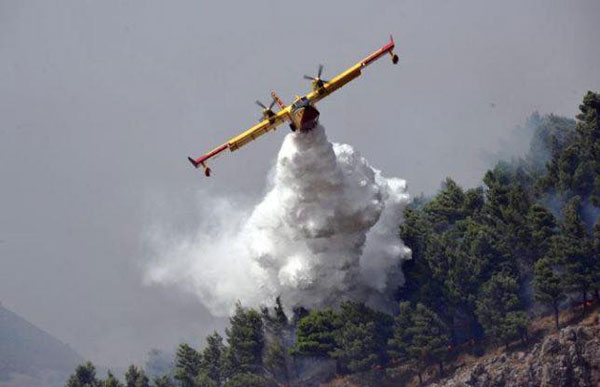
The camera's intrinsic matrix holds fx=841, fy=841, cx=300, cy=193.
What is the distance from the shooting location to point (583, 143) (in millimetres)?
93062

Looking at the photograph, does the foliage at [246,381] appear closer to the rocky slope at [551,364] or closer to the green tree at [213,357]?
the green tree at [213,357]

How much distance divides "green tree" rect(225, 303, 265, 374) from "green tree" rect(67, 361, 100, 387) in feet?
64.3

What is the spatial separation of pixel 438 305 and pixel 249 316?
21.3 metres

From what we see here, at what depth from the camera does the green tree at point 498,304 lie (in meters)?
81.2

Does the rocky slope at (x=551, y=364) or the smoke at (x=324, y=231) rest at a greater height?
the smoke at (x=324, y=231)

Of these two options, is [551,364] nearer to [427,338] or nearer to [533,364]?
[533,364]

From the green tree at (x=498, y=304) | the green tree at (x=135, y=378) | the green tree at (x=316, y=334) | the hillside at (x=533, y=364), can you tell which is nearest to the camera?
the hillside at (x=533, y=364)

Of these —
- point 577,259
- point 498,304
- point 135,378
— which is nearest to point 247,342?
point 135,378

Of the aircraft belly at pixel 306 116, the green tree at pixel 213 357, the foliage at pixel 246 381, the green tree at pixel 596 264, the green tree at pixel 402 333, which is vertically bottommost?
the green tree at pixel 596 264

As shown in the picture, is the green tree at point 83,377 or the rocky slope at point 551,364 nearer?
the rocky slope at point 551,364

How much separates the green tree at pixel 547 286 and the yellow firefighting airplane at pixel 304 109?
24905 mm

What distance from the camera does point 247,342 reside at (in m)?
92.0

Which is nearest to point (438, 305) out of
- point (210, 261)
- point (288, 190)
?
point (288, 190)

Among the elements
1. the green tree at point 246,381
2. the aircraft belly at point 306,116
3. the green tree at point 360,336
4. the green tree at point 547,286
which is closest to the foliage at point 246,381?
the green tree at point 246,381
